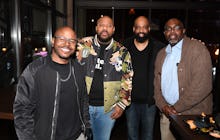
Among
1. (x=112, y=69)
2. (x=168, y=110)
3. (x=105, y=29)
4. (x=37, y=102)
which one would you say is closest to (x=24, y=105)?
(x=37, y=102)

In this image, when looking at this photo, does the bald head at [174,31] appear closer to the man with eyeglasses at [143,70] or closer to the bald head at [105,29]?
the man with eyeglasses at [143,70]

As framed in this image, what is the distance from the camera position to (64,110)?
1828 millimetres

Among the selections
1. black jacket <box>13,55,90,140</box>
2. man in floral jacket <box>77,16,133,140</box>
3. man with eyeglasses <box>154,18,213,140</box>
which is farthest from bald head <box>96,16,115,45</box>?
black jacket <box>13,55,90,140</box>

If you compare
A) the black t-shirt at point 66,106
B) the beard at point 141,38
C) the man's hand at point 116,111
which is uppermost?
the beard at point 141,38

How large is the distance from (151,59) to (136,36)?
34cm

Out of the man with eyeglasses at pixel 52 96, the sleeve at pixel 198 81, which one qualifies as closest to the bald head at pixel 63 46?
the man with eyeglasses at pixel 52 96

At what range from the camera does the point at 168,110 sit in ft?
8.54

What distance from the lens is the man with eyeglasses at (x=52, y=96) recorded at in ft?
5.62

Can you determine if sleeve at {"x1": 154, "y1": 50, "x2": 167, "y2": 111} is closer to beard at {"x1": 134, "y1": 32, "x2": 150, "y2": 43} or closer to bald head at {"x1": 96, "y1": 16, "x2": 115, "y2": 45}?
beard at {"x1": 134, "y1": 32, "x2": 150, "y2": 43}

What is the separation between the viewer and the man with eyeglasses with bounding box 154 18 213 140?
2.44 m

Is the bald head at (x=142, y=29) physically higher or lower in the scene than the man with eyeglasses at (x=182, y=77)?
higher

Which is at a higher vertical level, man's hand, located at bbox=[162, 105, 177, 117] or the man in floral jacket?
the man in floral jacket

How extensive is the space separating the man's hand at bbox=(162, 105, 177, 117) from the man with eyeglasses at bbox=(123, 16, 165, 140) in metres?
0.26

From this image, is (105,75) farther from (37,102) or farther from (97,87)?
(37,102)
